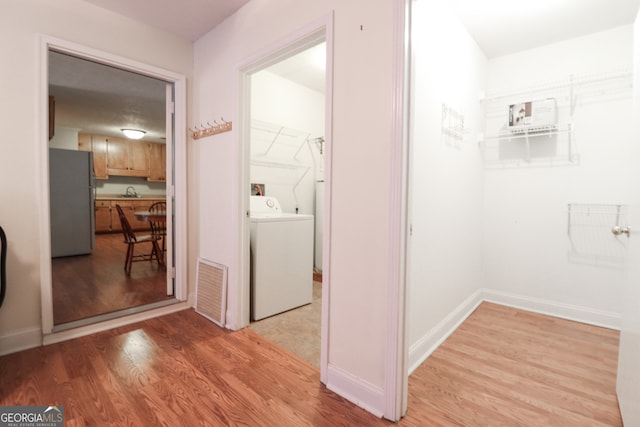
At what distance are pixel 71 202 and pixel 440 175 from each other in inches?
219

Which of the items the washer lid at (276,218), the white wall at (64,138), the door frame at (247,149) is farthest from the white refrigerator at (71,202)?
the door frame at (247,149)

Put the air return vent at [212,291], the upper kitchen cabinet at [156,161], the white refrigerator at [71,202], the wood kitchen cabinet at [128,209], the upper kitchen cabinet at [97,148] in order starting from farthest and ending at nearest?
the upper kitchen cabinet at [156,161], the wood kitchen cabinet at [128,209], the upper kitchen cabinet at [97,148], the white refrigerator at [71,202], the air return vent at [212,291]

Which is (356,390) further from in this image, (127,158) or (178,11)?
(127,158)

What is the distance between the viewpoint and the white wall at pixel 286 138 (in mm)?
3520

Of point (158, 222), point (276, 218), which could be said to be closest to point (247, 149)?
point (276, 218)

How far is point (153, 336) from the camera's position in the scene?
2348 mm

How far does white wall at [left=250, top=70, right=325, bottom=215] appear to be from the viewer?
11.5ft

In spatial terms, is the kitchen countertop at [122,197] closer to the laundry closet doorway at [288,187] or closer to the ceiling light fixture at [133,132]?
the ceiling light fixture at [133,132]

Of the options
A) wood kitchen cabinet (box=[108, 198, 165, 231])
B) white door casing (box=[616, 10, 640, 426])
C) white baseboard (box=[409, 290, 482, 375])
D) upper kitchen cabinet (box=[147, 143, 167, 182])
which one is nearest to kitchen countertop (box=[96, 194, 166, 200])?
wood kitchen cabinet (box=[108, 198, 165, 231])

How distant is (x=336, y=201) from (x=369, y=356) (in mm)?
855

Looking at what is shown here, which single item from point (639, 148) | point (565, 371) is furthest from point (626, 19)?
point (565, 371)

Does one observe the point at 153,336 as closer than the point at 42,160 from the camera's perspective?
No

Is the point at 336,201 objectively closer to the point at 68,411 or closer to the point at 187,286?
the point at 68,411

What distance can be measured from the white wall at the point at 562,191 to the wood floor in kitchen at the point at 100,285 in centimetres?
358
